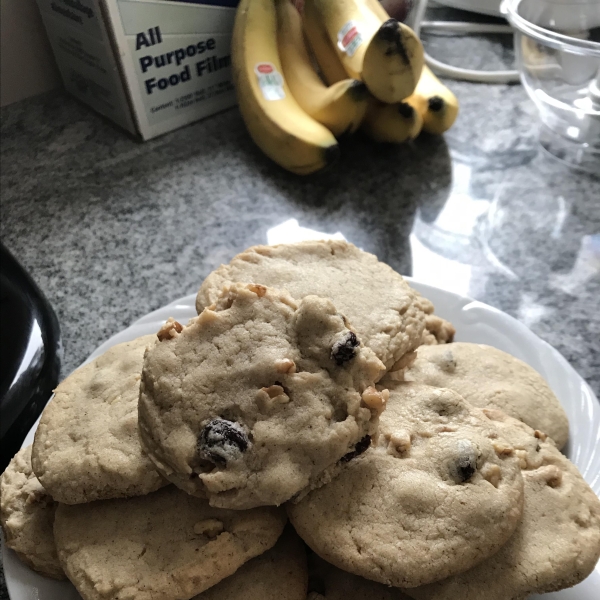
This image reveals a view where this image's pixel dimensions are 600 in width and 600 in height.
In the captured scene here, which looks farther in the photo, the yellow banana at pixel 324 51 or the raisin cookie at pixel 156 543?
the yellow banana at pixel 324 51

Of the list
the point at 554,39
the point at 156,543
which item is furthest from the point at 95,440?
the point at 554,39

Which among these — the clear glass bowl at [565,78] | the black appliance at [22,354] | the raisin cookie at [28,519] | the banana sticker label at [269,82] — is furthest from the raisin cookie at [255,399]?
the clear glass bowl at [565,78]

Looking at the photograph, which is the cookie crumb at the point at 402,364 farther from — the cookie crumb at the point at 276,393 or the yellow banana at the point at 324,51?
the yellow banana at the point at 324,51

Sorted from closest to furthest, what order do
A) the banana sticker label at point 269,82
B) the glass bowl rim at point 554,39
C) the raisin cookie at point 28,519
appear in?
1. the raisin cookie at point 28,519
2. the glass bowl rim at point 554,39
3. the banana sticker label at point 269,82

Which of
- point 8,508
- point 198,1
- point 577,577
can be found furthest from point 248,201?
point 577,577

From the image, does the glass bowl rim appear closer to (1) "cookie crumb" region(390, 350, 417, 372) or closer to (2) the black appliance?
(1) "cookie crumb" region(390, 350, 417, 372)

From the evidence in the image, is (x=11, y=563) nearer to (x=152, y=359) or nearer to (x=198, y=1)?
(x=152, y=359)
